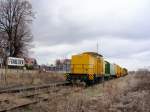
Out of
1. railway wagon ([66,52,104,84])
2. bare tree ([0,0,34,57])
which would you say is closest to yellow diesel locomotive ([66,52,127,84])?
railway wagon ([66,52,104,84])

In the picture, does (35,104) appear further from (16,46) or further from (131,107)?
(16,46)

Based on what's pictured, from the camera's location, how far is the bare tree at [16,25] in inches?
2459

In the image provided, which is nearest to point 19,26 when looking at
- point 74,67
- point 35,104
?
point 74,67

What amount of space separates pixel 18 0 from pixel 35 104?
53297 millimetres

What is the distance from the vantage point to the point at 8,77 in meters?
35.8

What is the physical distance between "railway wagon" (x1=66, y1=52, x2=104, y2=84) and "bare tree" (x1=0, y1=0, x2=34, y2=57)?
30289mm

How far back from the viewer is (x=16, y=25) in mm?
63062

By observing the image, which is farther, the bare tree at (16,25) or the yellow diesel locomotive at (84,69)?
the bare tree at (16,25)

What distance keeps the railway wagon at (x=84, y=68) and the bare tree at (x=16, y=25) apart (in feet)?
99.4

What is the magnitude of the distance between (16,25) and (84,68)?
112ft

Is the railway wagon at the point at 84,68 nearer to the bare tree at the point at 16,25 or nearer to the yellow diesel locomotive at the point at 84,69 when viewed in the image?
the yellow diesel locomotive at the point at 84,69

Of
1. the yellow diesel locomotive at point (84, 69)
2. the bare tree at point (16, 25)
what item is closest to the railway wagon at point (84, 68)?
the yellow diesel locomotive at point (84, 69)

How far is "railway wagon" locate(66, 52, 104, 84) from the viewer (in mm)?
31188

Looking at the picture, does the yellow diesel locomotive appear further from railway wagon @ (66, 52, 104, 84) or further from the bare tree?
the bare tree
